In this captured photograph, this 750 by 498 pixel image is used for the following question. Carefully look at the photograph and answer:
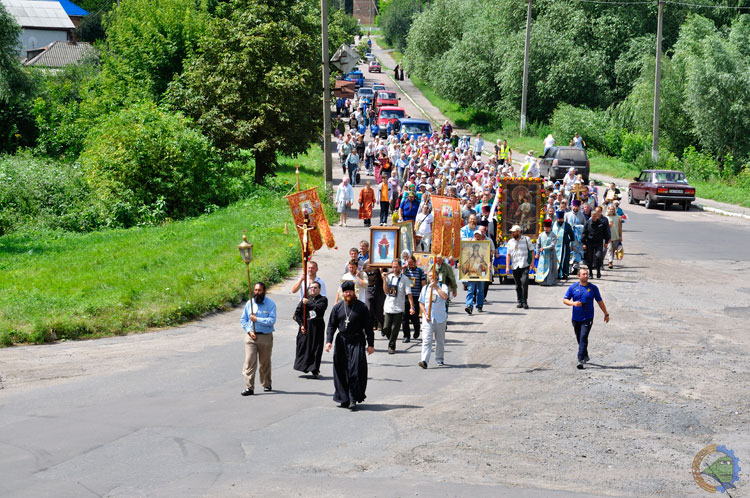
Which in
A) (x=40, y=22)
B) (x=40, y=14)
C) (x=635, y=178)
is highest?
(x=40, y=14)

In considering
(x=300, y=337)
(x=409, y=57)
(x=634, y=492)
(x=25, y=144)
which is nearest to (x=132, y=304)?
(x=300, y=337)

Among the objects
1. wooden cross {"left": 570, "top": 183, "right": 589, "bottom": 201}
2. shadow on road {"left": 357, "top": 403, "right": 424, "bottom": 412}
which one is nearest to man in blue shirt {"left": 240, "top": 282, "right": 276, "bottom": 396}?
shadow on road {"left": 357, "top": 403, "right": 424, "bottom": 412}

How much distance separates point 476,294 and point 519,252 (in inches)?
49.5

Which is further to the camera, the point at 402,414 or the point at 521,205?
the point at 521,205

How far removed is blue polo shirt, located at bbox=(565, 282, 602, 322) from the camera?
15.0 meters

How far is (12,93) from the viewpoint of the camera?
160 ft

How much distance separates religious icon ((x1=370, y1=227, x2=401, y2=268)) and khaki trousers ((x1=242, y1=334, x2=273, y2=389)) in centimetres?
522

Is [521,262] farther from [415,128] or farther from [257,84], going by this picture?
[415,128]

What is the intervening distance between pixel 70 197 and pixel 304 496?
83.5 feet

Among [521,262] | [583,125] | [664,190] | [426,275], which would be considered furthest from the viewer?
[583,125]

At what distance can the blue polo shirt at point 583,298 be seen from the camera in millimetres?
15031

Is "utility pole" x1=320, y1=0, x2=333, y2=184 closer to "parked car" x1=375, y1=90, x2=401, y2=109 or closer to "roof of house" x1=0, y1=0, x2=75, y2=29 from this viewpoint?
"parked car" x1=375, y1=90, x2=401, y2=109

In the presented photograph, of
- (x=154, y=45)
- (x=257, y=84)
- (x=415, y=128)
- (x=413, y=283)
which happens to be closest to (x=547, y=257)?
(x=413, y=283)

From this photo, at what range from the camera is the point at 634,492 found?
967 cm
